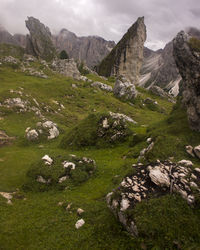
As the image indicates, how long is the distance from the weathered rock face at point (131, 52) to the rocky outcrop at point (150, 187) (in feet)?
418

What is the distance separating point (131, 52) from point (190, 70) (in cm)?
11609

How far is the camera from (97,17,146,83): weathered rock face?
12512 cm

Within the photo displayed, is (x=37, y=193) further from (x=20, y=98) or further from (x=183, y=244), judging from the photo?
(x=20, y=98)

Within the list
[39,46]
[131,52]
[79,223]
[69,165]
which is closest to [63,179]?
[69,165]

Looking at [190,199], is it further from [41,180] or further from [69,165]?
[41,180]

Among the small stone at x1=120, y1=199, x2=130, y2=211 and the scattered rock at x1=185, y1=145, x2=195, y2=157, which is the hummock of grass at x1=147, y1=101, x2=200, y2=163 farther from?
the small stone at x1=120, y1=199, x2=130, y2=211

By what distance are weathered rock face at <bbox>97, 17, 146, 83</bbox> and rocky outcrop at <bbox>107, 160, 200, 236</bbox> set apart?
12734 cm

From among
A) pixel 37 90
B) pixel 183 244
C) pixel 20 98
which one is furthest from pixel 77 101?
pixel 183 244

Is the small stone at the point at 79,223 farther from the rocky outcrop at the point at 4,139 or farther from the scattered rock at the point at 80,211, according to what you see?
the rocky outcrop at the point at 4,139

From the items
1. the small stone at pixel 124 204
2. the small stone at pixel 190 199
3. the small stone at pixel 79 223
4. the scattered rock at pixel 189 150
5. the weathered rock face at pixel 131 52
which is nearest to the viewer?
the small stone at pixel 190 199

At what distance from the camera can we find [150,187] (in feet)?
36.3

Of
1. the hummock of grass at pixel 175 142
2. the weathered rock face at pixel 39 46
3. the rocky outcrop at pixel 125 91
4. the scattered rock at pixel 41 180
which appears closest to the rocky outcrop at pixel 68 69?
the rocky outcrop at pixel 125 91

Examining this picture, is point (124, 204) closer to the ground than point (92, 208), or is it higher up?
higher up

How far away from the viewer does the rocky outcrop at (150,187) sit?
9.96 metres
